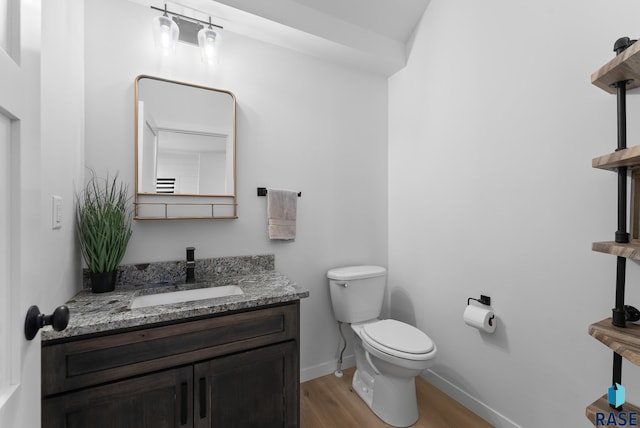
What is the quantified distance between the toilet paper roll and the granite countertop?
3.15 feet

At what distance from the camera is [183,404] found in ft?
3.75

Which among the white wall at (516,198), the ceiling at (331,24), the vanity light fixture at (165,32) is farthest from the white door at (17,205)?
the white wall at (516,198)

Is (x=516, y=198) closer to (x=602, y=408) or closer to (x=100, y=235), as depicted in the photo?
(x=602, y=408)

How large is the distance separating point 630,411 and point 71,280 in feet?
7.66

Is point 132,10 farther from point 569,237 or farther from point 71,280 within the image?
point 569,237

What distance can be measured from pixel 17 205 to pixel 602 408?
1.87m

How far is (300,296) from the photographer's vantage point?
1382mm

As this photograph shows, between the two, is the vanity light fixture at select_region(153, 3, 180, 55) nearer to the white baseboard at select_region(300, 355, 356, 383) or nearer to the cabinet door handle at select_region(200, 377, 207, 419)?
the cabinet door handle at select_region(200, 377, 207, 419)

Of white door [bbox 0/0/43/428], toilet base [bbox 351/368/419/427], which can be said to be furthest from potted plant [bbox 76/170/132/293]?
toilet base [bbox 351/368/419/427]

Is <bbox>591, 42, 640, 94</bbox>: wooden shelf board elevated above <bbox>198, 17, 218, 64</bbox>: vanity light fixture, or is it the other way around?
<bbox>198, 17, 218, 64</bbox>: vanity light fixture

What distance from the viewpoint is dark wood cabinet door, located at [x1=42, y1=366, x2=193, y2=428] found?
3.18ft

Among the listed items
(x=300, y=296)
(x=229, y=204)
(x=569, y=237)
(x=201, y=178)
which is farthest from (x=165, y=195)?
(x=569, y=237)

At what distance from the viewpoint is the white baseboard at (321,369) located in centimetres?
201

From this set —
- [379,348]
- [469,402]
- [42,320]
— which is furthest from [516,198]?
[42,320]
